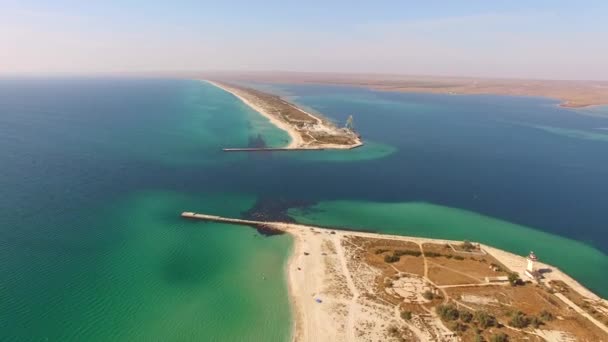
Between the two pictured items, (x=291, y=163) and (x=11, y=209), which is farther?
(x=291, y=163)

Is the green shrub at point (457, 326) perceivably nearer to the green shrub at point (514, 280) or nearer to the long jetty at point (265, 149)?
the green shrub at point (514, 280)

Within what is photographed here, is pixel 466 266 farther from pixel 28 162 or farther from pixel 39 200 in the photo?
pixel 28 162

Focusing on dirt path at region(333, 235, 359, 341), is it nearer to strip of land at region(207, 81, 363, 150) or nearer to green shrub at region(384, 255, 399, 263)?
green shrub at region(384, 255, 399, 263)

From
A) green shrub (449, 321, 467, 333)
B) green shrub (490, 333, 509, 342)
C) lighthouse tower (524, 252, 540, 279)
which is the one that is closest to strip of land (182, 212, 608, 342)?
green shrub (449, 321, 467, 333)

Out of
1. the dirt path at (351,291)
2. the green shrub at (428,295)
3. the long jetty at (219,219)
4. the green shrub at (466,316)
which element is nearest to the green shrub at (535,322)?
the green shrub at (466,316)

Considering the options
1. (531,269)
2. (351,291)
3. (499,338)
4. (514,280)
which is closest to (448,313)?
(499,338)

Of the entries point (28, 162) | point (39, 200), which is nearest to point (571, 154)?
point (39, 200)

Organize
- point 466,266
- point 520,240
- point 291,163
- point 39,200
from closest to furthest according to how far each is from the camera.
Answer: point 466,266 < point 520,240 < point 39,200 < point 291,163
